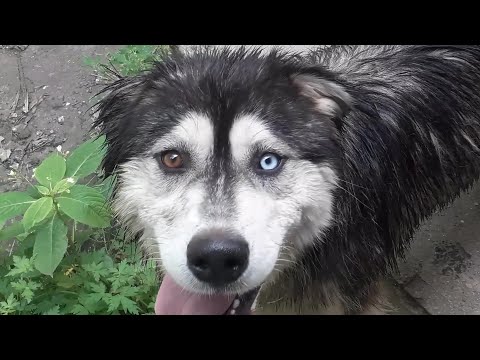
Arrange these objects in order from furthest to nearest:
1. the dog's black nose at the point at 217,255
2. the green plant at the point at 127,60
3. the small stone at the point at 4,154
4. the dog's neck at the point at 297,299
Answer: the green plant at the point at 127,60, the small stone at the point at 4,154, the dog's neck at the point at 297,299, the dog's black nose at the point at 217,255

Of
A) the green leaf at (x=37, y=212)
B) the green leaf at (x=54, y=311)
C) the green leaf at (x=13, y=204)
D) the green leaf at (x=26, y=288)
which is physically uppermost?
the green leaf at (x=37, y=212)

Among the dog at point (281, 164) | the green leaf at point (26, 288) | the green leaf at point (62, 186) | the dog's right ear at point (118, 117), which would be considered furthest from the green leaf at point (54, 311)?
the dog's right ear at point (118, 117)

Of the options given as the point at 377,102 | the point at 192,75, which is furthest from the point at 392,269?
the point at 192,75

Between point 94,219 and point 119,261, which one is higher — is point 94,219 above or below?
above

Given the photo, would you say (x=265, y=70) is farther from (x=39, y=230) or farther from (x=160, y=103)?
(x=39, y=230)

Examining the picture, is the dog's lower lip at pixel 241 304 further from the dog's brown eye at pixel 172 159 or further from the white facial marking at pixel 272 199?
the dog's brown eye at pixel 172 159

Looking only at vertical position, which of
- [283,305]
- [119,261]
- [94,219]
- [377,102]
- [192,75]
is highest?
[192,75]
